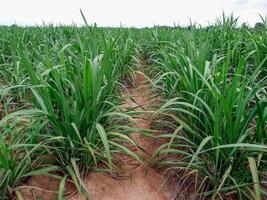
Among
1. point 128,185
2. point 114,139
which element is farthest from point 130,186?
point 114,139

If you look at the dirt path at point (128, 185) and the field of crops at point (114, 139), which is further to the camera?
the dirt path at point (128, 185)

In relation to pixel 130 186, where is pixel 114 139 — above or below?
above

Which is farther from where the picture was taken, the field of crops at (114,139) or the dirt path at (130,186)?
the dirt path at (130,186)

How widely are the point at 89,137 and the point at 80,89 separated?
283 millimetres

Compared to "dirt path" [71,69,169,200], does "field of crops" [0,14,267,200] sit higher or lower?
higher

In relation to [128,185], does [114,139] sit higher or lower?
higher

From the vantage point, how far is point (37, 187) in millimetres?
1775

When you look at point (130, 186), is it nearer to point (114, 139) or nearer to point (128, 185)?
point (128, 185)

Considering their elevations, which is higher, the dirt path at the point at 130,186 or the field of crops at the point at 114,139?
the field of crops at the point at 114,139

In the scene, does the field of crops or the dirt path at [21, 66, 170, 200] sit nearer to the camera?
the field of crops

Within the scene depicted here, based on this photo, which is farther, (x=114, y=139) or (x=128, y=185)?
(x=114, y=139)

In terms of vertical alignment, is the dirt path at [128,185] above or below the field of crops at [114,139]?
below

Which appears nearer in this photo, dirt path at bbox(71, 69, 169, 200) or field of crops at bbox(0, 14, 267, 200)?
field of crops at bbox(0, 14, 267, 200)

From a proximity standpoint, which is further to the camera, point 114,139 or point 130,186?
point 114,139
